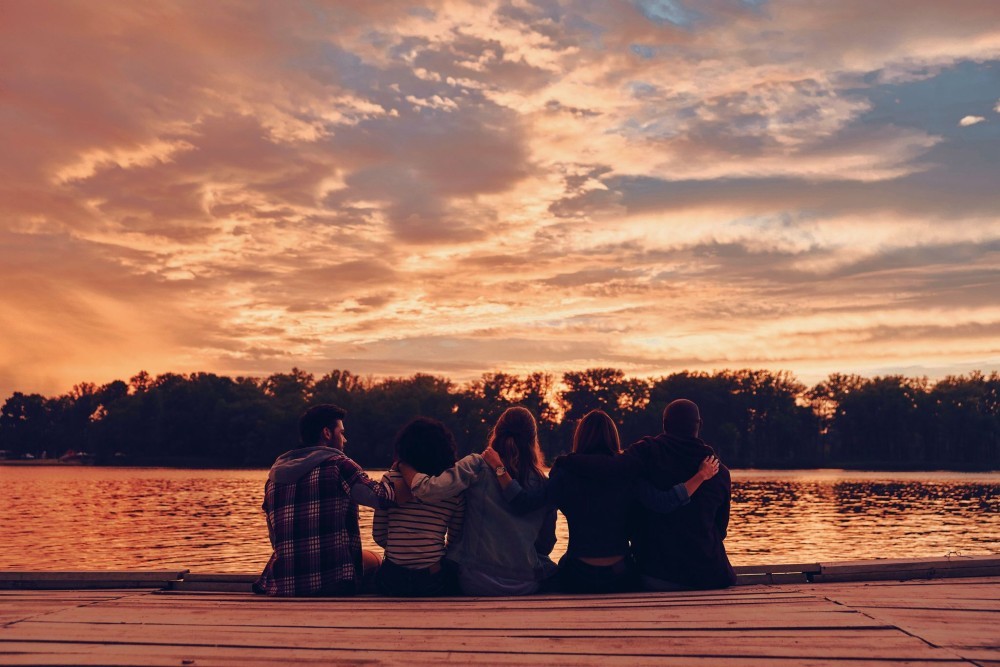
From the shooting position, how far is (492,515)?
21.8ft

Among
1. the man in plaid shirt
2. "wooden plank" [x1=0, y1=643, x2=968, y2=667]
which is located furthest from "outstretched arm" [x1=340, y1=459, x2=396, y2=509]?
"wooden plank" [x1=0, y1=643, x2=968, y2=667]

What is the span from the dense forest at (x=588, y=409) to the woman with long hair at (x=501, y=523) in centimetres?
11070

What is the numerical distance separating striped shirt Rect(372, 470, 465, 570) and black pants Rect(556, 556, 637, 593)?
1004 mm

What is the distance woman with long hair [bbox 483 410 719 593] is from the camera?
6.62 meters

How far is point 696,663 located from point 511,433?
9.24 ft

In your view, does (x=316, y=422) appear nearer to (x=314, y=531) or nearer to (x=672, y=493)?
(x=314, y=531)

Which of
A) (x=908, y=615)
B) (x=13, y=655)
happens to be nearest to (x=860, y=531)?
(x=908, y=615)

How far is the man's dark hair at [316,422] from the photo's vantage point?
6754 millimetres

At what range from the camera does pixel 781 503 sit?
53.4 metres

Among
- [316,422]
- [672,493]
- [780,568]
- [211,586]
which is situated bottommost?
[211,586]

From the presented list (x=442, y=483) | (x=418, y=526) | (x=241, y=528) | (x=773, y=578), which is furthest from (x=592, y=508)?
(x=241, y=528)

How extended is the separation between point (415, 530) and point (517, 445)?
1.01 m

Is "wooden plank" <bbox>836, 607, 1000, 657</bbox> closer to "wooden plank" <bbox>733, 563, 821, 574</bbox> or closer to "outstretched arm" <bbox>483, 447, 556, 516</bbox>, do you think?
"wooden plank" <bbox>733, 563, 821, 574</bbox>

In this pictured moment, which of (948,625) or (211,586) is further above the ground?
(948,625)
